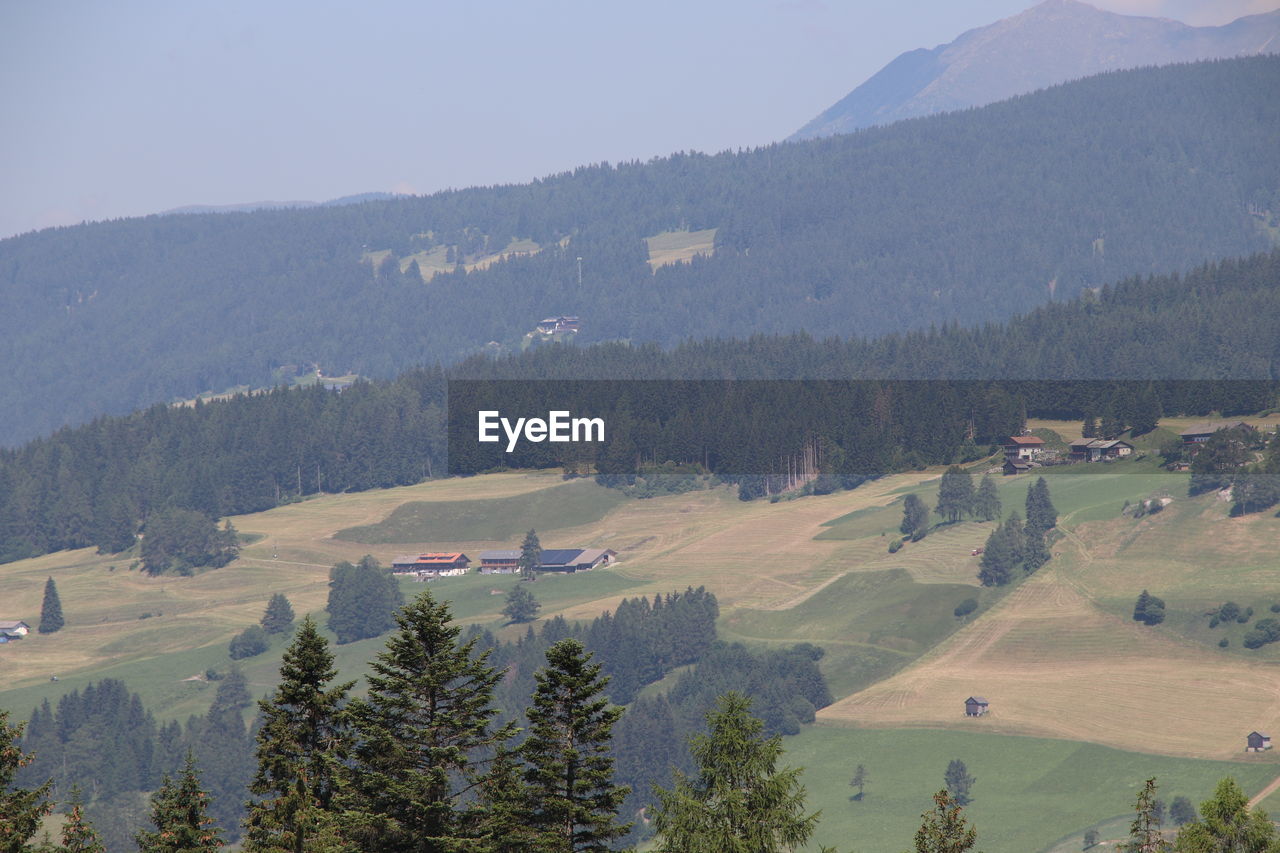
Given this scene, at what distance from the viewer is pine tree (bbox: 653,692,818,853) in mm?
39594

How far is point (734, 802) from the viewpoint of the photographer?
131 feet

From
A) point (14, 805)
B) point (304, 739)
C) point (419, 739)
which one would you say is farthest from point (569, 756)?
point (14, 805)

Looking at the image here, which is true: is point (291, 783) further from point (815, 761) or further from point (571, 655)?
point (815, 761)

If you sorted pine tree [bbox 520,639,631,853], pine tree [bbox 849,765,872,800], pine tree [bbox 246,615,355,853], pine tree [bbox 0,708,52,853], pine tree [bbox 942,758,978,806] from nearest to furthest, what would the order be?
pine tree [bbox 0,708,52,853], pine tree [bbox 520,639,631,853], pine tree [bbox 246,615,355,853], pine tree [bbox 942,758,978,806], pine tree [bbox 849,765,872,800]

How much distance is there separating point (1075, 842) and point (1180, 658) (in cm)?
4318

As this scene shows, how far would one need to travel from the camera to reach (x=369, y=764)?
139ft

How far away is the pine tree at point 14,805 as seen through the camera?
132 feet

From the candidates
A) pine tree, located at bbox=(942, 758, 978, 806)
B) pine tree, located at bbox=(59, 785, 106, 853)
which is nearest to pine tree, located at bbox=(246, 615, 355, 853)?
pine tree, located at bbox=(59, 785, 106, 853)

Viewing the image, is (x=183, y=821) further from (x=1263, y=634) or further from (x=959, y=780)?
(x=1263, y=634)

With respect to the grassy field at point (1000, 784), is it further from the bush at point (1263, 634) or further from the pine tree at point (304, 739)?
the pine tree at point (304, 739)

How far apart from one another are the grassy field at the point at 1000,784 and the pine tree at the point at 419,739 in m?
103

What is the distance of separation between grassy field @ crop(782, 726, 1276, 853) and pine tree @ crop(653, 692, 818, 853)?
102771mm

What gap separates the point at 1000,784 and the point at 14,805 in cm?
12584

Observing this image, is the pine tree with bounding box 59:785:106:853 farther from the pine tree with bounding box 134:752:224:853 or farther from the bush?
the bush
